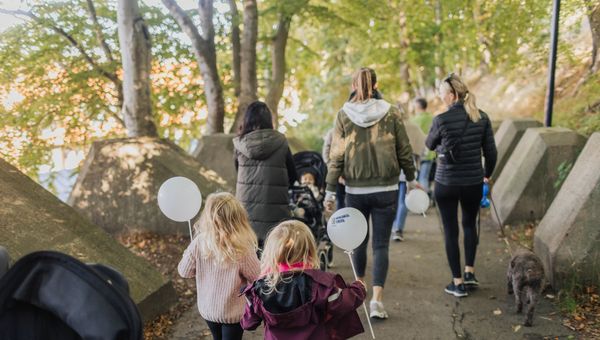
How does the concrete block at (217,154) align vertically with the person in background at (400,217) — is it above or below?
above

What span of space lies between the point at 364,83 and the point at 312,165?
2.04 m

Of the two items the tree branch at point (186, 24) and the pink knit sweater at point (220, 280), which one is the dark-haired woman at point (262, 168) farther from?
the tree branch at point (186, 24)

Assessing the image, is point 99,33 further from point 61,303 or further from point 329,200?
point 61,303

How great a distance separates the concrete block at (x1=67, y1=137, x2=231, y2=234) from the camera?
7.00 m

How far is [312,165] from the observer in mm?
6465

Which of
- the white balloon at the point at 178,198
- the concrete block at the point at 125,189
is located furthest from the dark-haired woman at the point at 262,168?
the concrete block at the point at 125,189


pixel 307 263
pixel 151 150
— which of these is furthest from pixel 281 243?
pixel 151 150

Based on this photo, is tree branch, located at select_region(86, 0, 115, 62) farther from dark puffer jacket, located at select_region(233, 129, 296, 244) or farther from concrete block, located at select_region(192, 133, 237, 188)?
dark puffer jacket, located at select_region(233, 129, 296, 244)

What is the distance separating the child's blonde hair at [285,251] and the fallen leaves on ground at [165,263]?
2.14 m

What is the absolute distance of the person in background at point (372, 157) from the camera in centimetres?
460

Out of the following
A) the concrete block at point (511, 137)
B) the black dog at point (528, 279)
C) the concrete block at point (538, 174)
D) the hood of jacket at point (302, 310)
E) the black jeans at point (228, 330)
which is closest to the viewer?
the hood of jacket at point (302, 310)

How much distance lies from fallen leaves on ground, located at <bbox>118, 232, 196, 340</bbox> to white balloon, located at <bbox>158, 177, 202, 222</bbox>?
1121mm

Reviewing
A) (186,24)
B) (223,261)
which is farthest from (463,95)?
(186,24)

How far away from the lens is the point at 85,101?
9141mm
